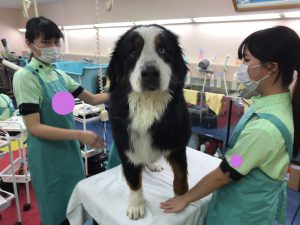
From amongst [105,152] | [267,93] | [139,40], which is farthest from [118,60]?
[105,152]

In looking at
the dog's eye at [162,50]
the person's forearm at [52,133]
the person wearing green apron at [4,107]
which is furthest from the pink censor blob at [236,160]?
the person wearing green apron at [4,107]

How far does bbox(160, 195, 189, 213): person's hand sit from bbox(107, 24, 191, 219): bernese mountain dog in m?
0.06

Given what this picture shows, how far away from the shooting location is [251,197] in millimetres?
841

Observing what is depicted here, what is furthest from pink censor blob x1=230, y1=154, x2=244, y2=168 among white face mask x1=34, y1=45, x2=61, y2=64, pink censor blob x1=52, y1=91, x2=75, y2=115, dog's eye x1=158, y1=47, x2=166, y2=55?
white face mask x1=34, y1=45, x2=61, y2=64

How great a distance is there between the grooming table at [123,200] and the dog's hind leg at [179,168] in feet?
0.28

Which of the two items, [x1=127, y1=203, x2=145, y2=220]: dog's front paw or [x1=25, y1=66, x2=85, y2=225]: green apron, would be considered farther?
[x1=25, y1=66, x2=85, y2=225]: green apron

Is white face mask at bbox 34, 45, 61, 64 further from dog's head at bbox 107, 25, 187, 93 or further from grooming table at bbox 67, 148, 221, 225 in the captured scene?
grooming table at bbox 67, 148, 221, 225

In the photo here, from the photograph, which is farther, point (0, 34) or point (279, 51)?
point (0, 34)

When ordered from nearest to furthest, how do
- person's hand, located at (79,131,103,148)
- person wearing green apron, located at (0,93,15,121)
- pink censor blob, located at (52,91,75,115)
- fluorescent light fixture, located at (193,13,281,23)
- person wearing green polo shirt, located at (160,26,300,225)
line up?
person wearing green polo shirt, located at (160,26,300,225) → person's hand, located at (79,131,103,148) → pink censor blob, located at (52,91,75,115) → person wearing green apron, located at (0,93,15,121) → fluorescent light fixture, located at (193,13,281,23)

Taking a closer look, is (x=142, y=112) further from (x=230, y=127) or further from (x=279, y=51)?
(x=230, y=127)

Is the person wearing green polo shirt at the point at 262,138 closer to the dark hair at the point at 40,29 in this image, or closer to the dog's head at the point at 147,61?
the dog's head at the point at 147,61

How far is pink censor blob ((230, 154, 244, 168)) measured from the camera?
2.58ft

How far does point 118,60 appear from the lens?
40.3 inches

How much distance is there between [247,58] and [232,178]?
0.43 meters
